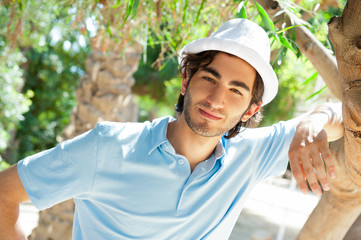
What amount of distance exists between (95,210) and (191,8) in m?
1.59

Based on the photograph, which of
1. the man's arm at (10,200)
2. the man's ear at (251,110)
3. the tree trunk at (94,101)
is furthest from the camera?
the tree trunk at (94,101)

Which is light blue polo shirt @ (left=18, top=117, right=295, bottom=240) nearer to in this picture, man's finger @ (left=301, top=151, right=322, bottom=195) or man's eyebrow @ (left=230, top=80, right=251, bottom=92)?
man's eyebrow @ (left=230, top=80, right=251, bottom=92)

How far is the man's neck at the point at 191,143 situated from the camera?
75.8 inches

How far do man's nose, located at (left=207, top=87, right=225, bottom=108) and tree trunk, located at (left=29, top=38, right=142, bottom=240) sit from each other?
3563 mm

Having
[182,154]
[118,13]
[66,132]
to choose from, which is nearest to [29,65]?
[66,132]

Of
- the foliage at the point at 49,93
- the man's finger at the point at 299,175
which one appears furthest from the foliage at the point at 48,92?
the man's finger at the point at 299,175

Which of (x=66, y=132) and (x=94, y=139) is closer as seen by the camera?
(x=94, y=139)

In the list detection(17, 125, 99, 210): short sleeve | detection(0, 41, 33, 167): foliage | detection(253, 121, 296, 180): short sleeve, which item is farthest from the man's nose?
detection(0, 41, 33, 167): foliage

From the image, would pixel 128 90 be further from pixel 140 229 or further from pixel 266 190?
pixel 266 190

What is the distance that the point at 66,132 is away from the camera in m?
5.49

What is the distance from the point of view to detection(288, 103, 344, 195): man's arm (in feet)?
4.99

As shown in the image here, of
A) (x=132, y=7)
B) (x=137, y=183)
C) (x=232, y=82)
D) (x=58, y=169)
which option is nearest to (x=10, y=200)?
(x=58, y=169)

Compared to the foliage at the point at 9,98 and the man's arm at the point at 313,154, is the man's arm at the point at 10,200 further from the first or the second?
the foliage at the point at 9,98

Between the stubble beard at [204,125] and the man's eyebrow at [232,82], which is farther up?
the man's eyebrow at [232,82]
